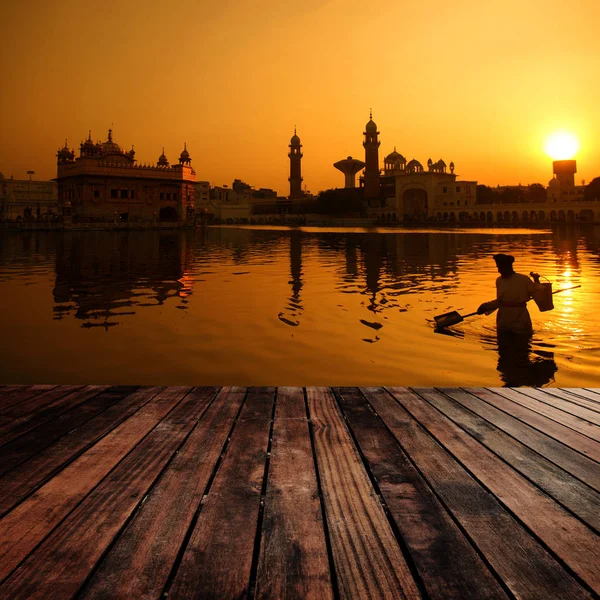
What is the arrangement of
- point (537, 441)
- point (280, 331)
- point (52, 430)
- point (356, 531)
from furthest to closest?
point (280, 331) < point (52, 430) < point (537, 441) < point (356, 531)

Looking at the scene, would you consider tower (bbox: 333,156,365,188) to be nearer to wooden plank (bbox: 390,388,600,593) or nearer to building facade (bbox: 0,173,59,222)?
building facade (bbox: 0,173,59,222)

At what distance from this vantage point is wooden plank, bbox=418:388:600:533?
2.24m

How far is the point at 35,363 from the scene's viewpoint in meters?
7.27

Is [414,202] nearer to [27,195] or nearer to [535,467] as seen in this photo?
[27,195]

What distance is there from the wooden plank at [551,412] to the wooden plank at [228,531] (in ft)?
5.35

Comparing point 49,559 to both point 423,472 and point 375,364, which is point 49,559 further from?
point 375,364

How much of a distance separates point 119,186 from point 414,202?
48395 millimetres

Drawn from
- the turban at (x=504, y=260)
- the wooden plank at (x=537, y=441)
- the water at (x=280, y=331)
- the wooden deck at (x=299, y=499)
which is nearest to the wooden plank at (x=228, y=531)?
the wooden deck at (x=299, y=499)

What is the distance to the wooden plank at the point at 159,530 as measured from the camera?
1751 millimetres

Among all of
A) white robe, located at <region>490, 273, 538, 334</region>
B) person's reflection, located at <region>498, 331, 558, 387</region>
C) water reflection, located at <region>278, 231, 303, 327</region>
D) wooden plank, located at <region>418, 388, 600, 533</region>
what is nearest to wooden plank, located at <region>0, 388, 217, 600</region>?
wooden plank, located at <region>418, 388, 600, 533</region>

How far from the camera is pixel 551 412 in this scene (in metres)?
3.49

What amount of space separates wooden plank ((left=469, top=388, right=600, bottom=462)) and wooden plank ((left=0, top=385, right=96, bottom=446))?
8.30 ft

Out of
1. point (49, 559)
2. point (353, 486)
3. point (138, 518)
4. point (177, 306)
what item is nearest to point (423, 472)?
point (353, 486)

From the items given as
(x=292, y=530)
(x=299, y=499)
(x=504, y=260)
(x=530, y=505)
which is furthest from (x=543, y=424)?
(x=504, y=260)
